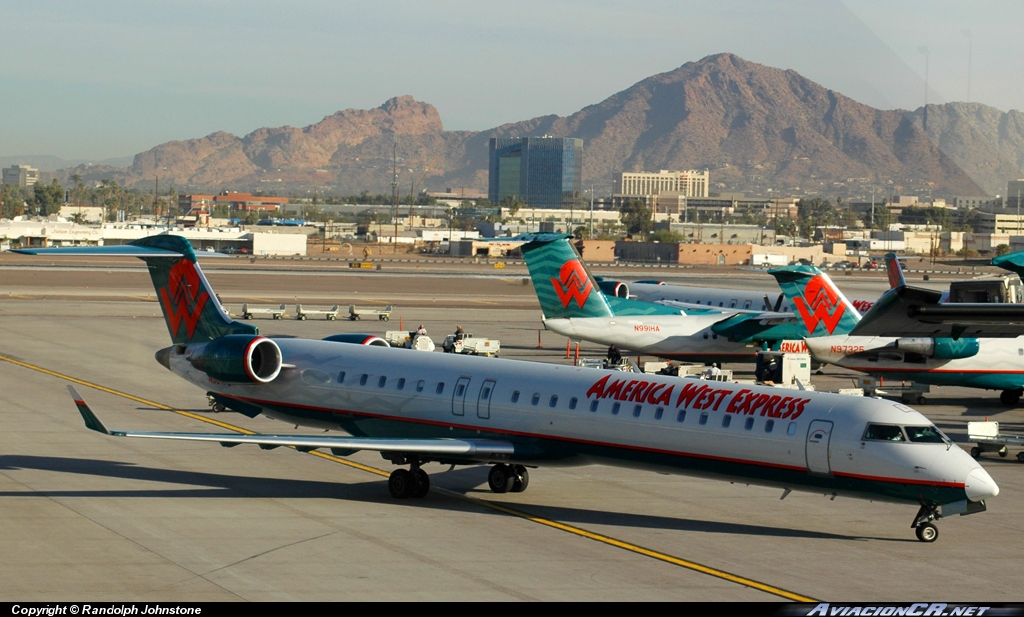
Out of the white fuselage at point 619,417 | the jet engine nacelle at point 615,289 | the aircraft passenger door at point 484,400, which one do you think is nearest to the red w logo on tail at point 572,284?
the jet engine nacelle at point 615,289

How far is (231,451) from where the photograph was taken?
32531 millimetres

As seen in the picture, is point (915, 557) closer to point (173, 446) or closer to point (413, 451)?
point (413, 451)

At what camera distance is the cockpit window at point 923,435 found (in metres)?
22.6

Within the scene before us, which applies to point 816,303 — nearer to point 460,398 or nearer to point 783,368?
point 783,368

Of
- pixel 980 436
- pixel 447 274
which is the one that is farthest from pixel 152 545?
pixel 447 274

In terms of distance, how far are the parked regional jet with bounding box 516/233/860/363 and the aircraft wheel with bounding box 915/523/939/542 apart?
83.9 ft

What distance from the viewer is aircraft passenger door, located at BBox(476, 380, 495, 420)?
87.1 ft

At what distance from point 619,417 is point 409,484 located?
5030 mm

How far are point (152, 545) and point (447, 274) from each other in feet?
387

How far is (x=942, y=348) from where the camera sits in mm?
43656

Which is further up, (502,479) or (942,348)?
(942,348)

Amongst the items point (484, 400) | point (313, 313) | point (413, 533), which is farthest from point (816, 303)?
point (313, 313)

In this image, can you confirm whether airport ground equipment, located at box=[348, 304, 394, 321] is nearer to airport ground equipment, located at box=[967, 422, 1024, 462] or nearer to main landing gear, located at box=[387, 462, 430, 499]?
airport ground equipment, located at box=[967, 422, 1024, 462]

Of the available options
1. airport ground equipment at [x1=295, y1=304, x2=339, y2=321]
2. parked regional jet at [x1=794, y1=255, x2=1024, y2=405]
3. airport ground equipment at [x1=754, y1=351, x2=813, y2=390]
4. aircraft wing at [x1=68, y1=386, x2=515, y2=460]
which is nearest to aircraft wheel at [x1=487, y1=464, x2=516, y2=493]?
aircraft wing at [x1=68, y1=386, x2=515, y2=460]
